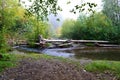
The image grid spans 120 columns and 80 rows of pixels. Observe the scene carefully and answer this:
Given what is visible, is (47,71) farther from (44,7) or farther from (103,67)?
(44,7)

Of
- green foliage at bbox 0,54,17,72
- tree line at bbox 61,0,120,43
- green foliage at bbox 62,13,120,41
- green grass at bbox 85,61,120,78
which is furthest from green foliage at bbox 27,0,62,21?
green foliage at bbox 62,13,120,41

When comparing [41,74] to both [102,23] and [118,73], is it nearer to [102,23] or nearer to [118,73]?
[118,73]

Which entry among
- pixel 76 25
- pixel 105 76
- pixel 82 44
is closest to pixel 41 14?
pixel 105 76

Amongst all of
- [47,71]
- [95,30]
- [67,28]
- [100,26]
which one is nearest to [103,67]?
[47,71]

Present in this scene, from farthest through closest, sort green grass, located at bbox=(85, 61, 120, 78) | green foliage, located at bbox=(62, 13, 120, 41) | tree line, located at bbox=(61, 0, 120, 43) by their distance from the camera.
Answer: tree line, located at bbox=(61, 0, 120, 43), green foliage, located at bbox=(62, 13, 120, 41), green grass, located at bbox=(85, 61, 120, 78)

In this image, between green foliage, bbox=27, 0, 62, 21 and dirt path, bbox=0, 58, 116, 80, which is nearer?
green foliage, bbox=27, 0, 62, 21

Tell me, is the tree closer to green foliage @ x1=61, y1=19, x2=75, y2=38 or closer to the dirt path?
green foliage @ x1=61, y1=19, x2=75, y2=38

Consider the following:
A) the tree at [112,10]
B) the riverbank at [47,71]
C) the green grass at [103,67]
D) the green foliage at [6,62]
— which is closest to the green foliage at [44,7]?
the riverbank at [47,71]

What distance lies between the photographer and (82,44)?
86.9ft

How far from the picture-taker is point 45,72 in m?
10.1

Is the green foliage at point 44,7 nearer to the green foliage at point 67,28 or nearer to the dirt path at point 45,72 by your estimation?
the dirt path at point 45,72

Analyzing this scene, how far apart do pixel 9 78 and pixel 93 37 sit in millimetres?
20577

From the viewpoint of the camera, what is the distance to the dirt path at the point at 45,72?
376 inches

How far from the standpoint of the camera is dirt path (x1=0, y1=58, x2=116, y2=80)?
9562 millimetres
